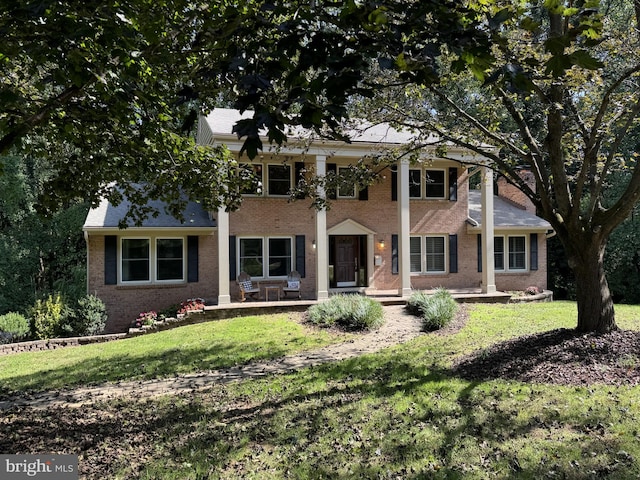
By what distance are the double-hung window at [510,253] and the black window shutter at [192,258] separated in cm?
1205

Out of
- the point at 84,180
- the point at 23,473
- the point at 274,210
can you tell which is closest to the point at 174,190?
the point at 84,180

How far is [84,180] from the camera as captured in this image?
6.70m

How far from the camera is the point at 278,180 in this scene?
16.7m

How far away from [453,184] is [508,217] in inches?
120

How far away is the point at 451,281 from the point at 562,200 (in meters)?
10.8

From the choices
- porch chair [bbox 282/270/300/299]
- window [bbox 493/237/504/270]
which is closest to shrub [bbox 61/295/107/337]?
porch chair [bbox 282/270/300/299]

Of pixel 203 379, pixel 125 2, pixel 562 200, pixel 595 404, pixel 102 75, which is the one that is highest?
pixel 125 2

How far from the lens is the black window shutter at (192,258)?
→ 15.6 meters

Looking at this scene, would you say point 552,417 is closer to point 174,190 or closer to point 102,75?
point 102,75

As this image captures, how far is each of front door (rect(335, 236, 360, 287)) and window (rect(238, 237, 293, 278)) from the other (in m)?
2.04

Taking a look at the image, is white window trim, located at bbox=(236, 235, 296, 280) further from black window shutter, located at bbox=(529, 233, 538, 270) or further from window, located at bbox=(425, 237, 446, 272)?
black window shutter, located at bbox=(529, 233, 538, 270)

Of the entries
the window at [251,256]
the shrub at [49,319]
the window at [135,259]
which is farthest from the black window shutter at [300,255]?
the shrub at [49,319]

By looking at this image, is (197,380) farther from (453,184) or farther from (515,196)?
(515,196)

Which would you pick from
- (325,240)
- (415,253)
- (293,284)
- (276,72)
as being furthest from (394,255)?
(276,72)
